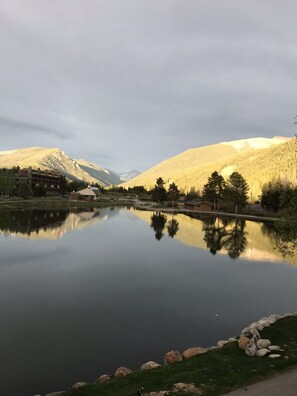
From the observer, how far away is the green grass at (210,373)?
1245cm

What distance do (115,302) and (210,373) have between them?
1536cm

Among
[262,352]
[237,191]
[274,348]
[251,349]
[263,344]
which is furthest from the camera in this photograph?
[237,191]

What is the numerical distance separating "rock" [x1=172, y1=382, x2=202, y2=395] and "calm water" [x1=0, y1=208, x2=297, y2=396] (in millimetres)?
6143

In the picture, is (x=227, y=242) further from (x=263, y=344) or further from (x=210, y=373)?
(x=210, y=373)

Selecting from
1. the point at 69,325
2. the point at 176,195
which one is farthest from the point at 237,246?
the point at 176,195

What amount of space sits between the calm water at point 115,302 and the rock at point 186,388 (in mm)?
6143

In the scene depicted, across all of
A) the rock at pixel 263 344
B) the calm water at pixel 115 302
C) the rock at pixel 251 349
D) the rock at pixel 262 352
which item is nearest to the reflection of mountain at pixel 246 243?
the calm water at pixel 115 302

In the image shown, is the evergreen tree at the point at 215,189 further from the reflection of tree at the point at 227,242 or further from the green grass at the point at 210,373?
the green grass at the point at 210,373

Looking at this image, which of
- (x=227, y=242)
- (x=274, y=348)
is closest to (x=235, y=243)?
(x=227, y=242)

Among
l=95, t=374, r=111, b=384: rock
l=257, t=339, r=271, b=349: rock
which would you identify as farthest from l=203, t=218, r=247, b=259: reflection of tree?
l=95, t=374, r=111, b=384: rock

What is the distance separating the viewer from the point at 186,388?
12.1m

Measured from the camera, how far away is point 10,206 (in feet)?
391

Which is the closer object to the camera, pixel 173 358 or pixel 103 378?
pixel 103 378

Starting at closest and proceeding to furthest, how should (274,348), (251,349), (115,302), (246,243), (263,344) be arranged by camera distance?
(251,349) → (274,348) → (263,344) → (115,302) → (246,243)
